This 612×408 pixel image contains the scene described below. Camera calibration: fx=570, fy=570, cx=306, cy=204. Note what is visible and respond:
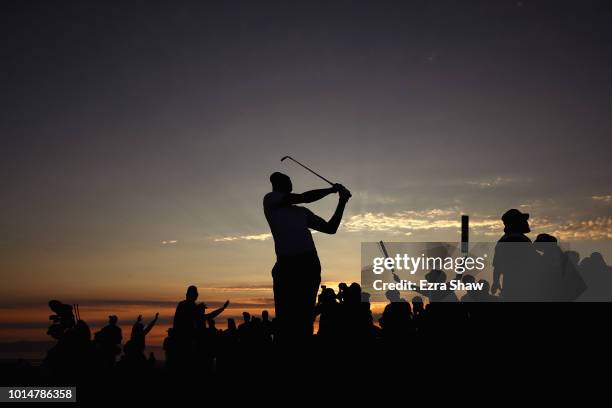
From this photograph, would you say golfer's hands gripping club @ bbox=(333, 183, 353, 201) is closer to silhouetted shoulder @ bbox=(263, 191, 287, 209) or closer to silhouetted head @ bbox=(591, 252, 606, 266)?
silhouetted shoulder @ bbox=(263, 191, 287, 209)

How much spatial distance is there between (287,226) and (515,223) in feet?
13.6

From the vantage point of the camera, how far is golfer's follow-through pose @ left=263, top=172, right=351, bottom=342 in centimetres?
670

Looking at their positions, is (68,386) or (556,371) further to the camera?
(68,386)

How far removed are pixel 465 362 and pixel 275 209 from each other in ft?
13.3

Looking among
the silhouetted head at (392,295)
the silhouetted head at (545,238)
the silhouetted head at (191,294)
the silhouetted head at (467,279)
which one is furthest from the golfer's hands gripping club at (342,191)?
the silhouetted head at (467,279)

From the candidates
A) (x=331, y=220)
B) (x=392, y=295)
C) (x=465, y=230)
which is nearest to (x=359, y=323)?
(x=392, y=295)

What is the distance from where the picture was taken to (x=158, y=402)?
807 centimetres

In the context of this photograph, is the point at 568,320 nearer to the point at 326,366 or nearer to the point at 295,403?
the point at 326,366

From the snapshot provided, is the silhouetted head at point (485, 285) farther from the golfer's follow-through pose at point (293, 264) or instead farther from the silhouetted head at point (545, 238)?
the golfer's follow-through pose at point (293, 264)

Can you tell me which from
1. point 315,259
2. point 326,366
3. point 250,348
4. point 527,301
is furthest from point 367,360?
point 250,348

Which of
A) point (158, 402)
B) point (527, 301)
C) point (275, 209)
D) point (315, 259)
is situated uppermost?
point (275, 209)

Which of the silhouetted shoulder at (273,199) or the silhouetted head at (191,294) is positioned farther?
the silhouetted head at (191,294)

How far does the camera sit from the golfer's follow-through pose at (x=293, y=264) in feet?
22.0

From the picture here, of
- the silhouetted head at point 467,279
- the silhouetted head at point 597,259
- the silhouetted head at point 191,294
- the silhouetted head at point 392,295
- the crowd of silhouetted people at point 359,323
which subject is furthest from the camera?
the silhouetted head at point 467,279
